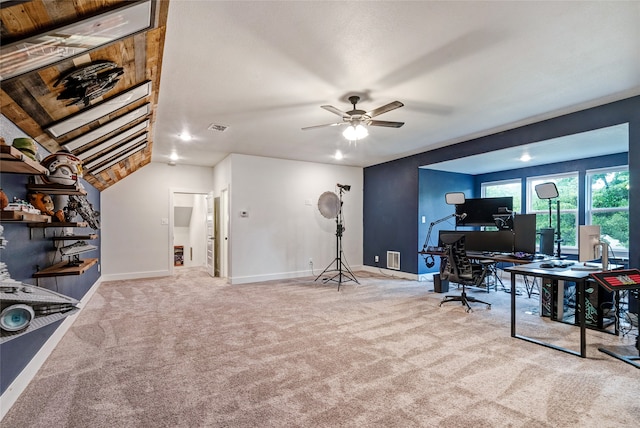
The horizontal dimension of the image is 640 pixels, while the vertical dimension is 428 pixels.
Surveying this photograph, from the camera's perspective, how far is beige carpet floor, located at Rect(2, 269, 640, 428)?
194 centimetres

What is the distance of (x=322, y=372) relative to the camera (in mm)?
2482

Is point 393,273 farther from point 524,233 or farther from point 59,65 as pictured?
point 59,65

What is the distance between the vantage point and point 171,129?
4.39 meters

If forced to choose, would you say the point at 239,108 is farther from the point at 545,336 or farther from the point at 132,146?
the point at 545,336

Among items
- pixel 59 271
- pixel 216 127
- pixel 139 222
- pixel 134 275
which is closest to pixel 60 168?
pixel 59 271

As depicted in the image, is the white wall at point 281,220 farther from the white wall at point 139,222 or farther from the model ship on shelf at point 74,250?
the model ship on shelf at point 74,250

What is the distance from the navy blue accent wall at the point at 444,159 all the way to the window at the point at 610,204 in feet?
7.48

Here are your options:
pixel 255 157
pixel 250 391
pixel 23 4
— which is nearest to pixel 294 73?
pixel 23 4

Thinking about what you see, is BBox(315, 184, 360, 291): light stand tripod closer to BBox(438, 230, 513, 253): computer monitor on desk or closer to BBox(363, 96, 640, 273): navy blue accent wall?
BBox(363, 96, 640, 273): navy blue accent wall

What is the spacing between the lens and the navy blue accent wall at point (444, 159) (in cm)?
338

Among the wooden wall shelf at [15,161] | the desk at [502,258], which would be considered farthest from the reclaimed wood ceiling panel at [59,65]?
the desk at [502,258]

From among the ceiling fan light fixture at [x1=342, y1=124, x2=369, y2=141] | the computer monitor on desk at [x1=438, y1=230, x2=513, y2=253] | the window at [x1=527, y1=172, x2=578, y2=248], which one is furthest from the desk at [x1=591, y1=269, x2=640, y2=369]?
the window at [x1=527, y1=172, x2=578, y2=248]

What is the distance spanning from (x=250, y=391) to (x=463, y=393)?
1516 mm

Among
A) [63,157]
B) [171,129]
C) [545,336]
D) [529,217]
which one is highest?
[171,129]
